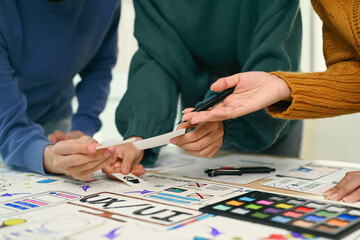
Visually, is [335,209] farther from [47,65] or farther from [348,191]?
[47,65]

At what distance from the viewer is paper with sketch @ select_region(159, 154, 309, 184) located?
2.68 feet

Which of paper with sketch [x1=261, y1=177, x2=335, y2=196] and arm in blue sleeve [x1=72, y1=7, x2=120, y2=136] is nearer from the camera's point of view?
paper with sketch [x1=261, y1=177, x2=335, y2=196]

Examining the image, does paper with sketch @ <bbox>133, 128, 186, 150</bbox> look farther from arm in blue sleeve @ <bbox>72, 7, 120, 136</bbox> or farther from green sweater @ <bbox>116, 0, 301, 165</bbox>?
arm in blue sleeve @ <bbox>72, 7, 120, 136</bbox>

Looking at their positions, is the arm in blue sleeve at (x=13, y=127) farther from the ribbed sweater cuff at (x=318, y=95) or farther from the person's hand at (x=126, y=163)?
the ribbed sweater cuff at (x=318, y=95)

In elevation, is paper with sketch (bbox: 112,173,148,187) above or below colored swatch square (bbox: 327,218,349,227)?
below

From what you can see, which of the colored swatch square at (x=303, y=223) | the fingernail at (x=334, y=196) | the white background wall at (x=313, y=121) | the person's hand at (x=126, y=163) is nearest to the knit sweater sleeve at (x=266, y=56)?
the person's hand at (x=126, y=163)

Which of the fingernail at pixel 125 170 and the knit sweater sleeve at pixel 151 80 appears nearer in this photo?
the fingernail at pixel 125 170

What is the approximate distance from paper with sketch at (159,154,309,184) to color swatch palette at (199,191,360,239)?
154 mm

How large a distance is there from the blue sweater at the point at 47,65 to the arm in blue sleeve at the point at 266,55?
0.44 metres

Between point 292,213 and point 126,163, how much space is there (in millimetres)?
397

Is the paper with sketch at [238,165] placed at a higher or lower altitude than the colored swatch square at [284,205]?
lower

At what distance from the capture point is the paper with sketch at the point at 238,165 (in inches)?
32.2

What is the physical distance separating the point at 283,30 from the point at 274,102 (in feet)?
0.85

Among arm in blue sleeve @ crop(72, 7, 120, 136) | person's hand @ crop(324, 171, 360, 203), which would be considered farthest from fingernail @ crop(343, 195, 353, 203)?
arm in blue sleeve @ crop(72, 7, 120, 136)
